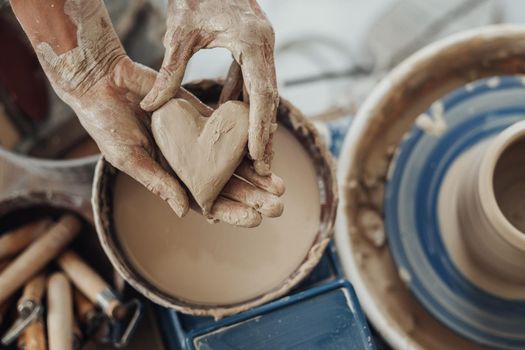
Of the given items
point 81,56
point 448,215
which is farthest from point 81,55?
point 448,215

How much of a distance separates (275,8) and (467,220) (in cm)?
138

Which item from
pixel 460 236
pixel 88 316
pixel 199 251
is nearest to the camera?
pixel 199 251

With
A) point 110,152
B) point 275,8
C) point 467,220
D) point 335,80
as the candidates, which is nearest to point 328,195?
point 467,220

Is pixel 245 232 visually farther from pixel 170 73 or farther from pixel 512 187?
pixel 512 187

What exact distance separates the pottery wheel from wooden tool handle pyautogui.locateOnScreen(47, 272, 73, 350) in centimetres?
83

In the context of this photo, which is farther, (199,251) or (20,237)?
(20,237)

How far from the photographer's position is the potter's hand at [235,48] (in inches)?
38.8

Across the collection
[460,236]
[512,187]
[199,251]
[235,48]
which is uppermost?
[235,48]

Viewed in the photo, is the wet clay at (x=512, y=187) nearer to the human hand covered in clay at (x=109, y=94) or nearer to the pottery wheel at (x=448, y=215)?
the pottery wheel at (x=448, y=215)

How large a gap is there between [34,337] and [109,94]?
0.57 m

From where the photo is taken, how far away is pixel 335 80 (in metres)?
2.31

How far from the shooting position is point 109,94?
106cm

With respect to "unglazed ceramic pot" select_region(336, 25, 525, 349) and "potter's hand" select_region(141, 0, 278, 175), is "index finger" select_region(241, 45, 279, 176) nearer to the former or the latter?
"potter's hand" select_region(141, 0, 278, 175)

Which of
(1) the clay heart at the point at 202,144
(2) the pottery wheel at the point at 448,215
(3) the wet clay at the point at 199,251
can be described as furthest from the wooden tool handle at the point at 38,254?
(2) the pottery wheel at the point at 448,215
